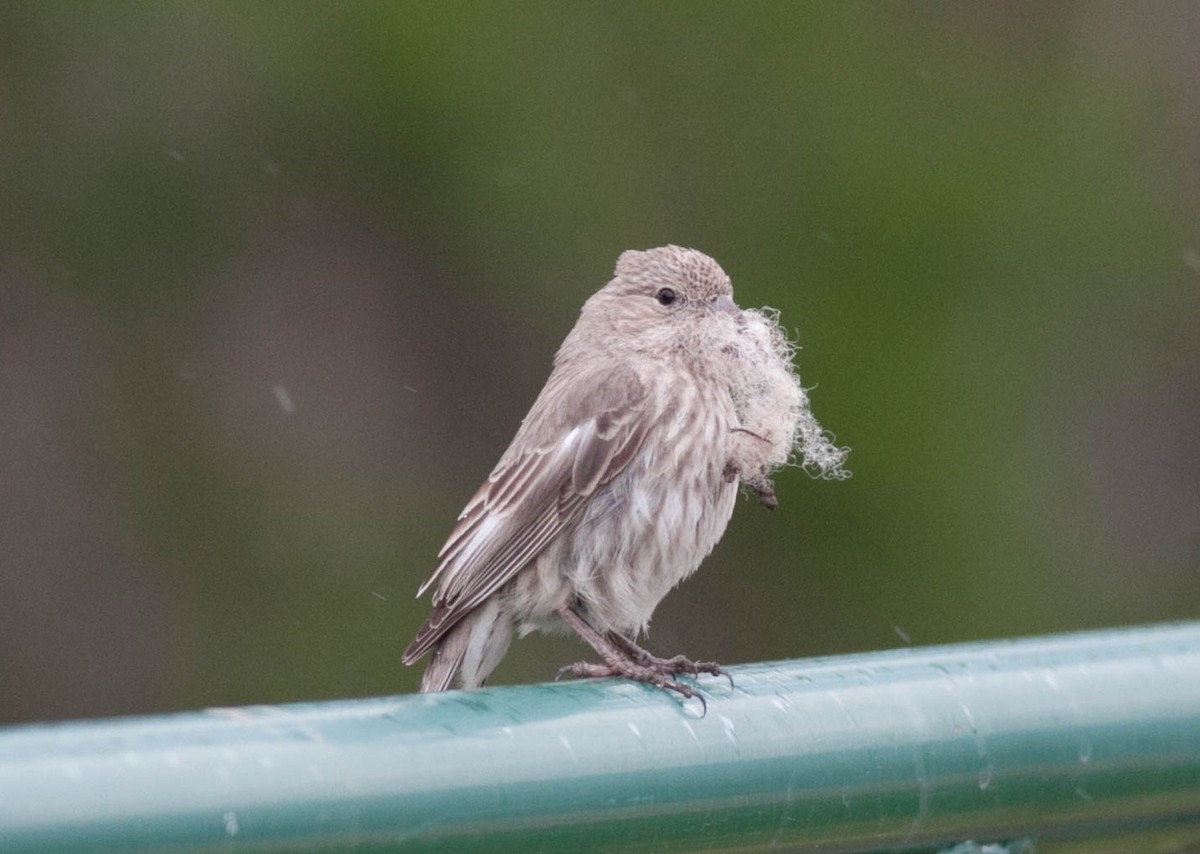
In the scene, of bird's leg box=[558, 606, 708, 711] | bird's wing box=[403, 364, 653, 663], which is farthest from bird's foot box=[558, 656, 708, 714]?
bird's wing box=[403, 364, 653, 663]

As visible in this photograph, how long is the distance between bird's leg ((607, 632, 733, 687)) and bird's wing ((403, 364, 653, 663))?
0.26 metres

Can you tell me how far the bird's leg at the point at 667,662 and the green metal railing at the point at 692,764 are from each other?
245mm

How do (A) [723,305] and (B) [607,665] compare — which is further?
(A) [723,305]

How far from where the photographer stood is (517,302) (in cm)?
677

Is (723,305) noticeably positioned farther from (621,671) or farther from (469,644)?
(621,671)

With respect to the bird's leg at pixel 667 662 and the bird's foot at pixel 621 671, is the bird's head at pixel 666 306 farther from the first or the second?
the bird's foot at pixel 621 671

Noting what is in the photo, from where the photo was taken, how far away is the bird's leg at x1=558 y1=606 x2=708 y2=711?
3328 millimetres

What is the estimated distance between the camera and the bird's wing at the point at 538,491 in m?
3.85

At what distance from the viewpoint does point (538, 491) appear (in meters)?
3.91

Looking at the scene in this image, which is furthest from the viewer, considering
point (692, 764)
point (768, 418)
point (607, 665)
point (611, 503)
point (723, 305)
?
point (723, 305)

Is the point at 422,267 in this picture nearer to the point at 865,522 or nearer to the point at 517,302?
the point at 517,302

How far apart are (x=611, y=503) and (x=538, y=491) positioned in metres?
0.16

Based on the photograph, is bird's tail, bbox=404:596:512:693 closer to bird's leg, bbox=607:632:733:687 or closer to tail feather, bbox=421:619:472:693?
A: tail feather, bbox=421:619:472:693

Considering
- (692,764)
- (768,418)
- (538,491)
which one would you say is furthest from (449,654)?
(692,764)
